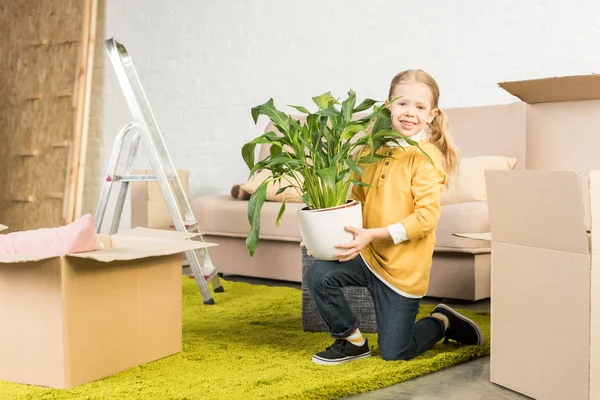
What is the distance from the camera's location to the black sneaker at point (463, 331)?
7.00 feet

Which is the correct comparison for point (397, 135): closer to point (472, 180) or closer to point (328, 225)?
point (328, 225)

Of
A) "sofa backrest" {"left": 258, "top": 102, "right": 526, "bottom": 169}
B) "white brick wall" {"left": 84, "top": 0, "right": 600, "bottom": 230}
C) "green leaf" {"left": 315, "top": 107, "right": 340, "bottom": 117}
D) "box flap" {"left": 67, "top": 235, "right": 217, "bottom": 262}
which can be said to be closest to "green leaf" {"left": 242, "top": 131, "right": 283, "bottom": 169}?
"green leaf" {"left": 315, "top": 107, "right": 340, "bottom": 117}

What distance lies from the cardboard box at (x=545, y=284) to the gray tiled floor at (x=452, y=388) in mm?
37

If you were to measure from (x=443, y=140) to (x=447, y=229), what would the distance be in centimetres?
76

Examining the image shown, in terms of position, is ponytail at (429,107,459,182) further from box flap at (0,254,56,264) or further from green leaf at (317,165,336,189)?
box flap at (0,254,56,264)

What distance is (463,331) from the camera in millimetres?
2146

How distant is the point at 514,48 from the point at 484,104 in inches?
11.4

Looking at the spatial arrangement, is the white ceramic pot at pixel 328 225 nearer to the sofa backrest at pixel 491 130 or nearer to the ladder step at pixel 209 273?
the ladder step at pixel 209 273

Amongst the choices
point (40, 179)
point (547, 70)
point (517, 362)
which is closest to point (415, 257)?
point (517, 362)

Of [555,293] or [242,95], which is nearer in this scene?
[555,293]

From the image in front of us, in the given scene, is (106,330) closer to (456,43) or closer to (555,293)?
(555,293)

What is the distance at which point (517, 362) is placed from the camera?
1706mm

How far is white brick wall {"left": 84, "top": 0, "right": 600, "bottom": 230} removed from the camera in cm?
342

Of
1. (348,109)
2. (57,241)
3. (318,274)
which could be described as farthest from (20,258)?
(348,109)
